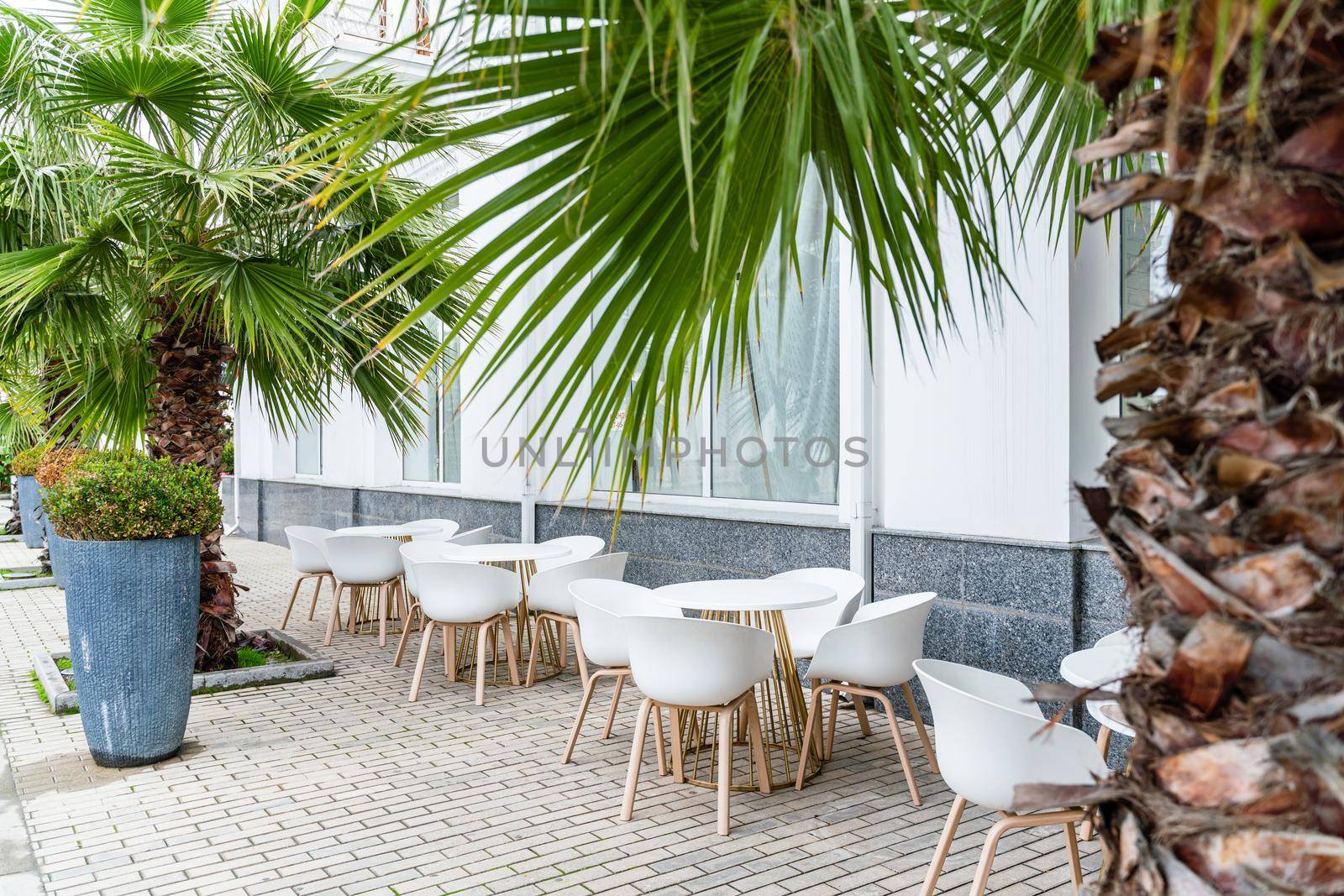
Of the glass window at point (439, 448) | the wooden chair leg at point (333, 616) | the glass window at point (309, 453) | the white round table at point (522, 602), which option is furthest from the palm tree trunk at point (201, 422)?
the glass window at point (309, 453)

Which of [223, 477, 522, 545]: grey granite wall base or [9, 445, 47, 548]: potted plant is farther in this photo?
[9, 445, 47, 548]: potted plant

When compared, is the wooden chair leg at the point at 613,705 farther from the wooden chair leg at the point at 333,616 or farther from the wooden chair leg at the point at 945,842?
the wooden chair leg at the point at 333,616

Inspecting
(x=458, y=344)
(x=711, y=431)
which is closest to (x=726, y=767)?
(x=711, y=431)

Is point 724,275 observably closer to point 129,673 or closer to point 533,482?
point 129,673

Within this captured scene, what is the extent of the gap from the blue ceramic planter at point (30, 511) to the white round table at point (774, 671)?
1053cm

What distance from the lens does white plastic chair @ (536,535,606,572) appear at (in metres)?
6.31

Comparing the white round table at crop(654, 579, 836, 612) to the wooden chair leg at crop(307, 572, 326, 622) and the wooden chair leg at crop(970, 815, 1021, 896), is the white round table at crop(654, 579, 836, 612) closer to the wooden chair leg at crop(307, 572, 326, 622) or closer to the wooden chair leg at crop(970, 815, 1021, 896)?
the wooden chair leg at crop(970, 815, 1021, 896)

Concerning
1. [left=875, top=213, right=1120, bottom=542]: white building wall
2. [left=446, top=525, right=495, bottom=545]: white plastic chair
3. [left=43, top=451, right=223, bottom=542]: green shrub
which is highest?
[left=875, top=213, right=1120, bottom=542]: white building wall

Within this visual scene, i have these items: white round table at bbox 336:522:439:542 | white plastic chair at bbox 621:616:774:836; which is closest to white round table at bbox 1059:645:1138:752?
white plastic chair at bbox 621:616:774:836

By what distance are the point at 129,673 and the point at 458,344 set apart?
3.80 m

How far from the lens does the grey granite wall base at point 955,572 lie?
167 inches

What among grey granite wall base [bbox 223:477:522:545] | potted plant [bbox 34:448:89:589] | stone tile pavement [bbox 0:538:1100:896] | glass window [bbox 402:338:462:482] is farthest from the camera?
glass window [bbox 402:338:462:482]

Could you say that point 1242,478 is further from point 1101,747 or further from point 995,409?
point 995,409

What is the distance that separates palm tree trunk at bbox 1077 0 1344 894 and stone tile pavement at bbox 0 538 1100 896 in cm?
227
